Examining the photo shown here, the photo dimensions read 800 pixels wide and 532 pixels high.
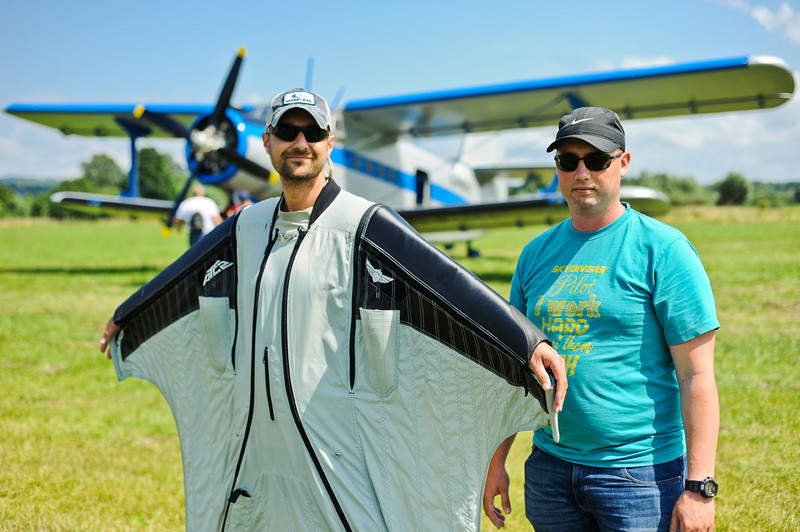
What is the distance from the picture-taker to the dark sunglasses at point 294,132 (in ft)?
6.23

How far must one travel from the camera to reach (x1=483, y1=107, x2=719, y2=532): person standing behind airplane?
1.66 m

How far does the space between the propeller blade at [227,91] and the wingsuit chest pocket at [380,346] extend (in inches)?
443

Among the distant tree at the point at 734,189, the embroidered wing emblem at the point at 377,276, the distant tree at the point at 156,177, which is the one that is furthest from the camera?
the distant tree at the point at 156,177

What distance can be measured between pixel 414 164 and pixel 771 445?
12641 mm

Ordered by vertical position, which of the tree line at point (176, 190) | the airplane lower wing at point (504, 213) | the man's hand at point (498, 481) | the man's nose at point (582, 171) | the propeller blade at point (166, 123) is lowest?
Answer: the man's hand at point (498, 481)

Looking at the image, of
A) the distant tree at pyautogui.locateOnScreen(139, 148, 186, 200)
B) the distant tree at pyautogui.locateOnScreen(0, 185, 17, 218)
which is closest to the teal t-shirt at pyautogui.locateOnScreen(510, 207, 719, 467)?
the distant tree at pyautogui.locateOnScreen(0, 185, 17, 218)

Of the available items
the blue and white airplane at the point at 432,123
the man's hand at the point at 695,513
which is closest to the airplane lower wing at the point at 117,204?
the blue and white airplane at the point at 432,123

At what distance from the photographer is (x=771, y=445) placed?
4.36 m

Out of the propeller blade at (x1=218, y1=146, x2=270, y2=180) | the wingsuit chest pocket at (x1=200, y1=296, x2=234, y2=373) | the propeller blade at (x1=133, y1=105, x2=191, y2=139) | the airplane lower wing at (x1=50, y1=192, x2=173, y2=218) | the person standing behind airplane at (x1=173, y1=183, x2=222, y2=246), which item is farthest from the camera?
the airplane lower wing at (x1=50, y1=192, x2=173, y2=218)

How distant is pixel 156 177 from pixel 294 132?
97.2 meters

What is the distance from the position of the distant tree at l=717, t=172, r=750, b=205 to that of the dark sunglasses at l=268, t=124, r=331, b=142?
264ft

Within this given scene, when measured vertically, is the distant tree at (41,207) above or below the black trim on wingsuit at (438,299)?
above

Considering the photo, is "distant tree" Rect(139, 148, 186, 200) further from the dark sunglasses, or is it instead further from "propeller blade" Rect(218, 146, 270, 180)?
the dark sunglasses

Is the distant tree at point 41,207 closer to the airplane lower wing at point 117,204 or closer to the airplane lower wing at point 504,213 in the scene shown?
the airplane lower wing at point 117,204
